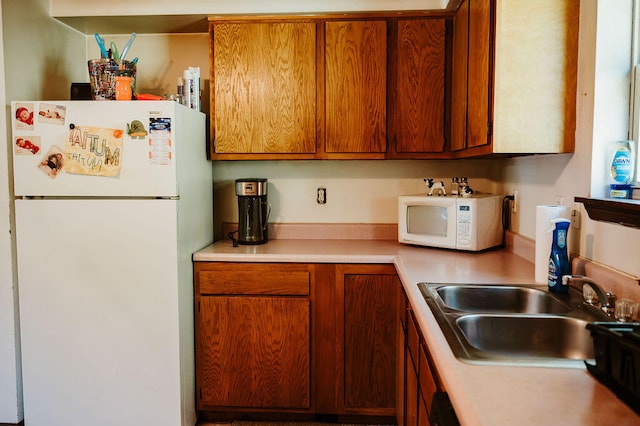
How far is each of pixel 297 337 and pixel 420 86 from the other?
58.7 inches

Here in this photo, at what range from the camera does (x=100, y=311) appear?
7.15 ft

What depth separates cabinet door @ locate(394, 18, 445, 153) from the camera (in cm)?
251

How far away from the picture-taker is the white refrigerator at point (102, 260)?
2.12 m

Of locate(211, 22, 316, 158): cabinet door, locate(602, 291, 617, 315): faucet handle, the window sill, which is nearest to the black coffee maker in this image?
locate(211, 22, 316, 158): cabinet door

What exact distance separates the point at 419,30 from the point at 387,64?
245 millimetres

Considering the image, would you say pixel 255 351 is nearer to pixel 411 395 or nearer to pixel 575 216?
pixel 411 395

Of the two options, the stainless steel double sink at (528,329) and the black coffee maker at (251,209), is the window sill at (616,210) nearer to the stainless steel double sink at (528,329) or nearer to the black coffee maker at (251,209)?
the stainless steel double sink at (528,329)

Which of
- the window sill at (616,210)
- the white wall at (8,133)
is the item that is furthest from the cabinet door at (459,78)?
the white wall at (8,133)

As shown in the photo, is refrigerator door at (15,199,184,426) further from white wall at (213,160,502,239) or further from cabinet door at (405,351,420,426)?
cabinet door at (405,351,420,426)

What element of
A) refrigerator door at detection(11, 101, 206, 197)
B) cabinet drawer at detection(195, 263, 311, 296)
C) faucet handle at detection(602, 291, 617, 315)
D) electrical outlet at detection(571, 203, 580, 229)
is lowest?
cabinet drawer at detection(195, 263, 311, 296)

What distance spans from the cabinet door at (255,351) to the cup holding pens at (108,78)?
1.10m

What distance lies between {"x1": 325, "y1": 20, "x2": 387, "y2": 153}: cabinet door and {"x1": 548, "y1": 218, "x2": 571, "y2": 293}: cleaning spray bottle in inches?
46.0

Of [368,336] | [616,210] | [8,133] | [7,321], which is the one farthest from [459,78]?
[7,321]

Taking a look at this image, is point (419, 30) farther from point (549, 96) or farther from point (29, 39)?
point (29, 39)
